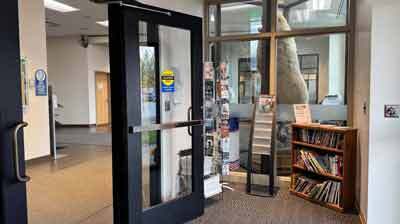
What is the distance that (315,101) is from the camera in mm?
4688

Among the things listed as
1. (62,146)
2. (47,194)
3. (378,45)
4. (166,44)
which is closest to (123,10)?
(166,44)

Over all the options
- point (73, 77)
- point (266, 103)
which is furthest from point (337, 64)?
point (73, 77)

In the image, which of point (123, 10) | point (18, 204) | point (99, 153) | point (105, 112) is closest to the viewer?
point (18, 204)

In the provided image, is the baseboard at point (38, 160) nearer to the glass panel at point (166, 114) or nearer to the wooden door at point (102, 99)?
the glass panel at point (166, 114)

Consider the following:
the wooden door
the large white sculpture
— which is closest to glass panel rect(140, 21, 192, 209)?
the large white sculpture

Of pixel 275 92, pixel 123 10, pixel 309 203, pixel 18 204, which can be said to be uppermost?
pixel 123 10

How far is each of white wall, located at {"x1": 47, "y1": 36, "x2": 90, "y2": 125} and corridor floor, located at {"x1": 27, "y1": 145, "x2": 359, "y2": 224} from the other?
6.48 m

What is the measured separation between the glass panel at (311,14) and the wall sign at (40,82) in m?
4.68

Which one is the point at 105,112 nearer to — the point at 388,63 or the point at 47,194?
the point at 47,194

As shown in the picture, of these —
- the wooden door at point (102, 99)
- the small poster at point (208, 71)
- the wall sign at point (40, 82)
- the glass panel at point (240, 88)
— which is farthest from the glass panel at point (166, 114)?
the wooden door at point (102, 99)

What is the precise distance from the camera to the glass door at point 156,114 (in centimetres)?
275

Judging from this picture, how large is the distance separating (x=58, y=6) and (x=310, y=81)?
19.4 ft

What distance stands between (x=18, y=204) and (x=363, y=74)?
3.40 metres

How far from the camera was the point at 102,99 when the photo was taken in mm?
12812
